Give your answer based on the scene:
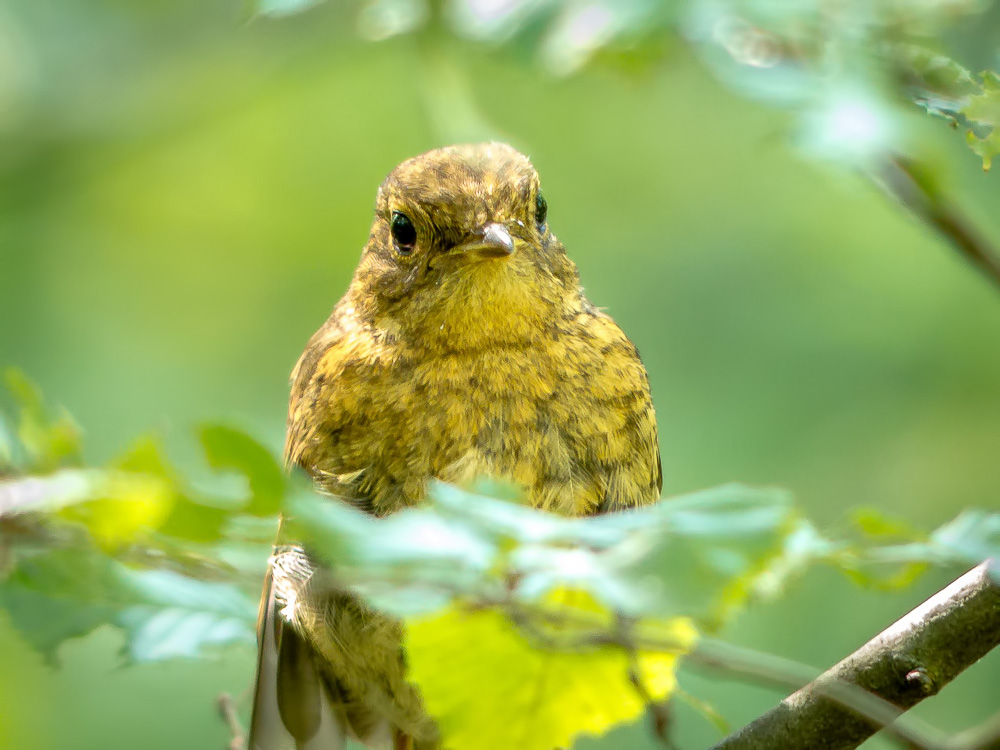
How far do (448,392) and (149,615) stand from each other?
1105mm

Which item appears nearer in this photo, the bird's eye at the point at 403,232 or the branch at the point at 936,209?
the branch at the point at 936,209

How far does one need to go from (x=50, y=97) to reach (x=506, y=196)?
3333 mm

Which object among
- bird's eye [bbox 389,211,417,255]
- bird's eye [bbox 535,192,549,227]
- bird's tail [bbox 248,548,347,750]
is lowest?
bird's tail [bbox 248,548,347,750]

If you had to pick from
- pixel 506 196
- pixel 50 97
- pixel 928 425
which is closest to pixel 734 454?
pixel 928 425

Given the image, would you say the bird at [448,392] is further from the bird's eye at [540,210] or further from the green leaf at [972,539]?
the green leaf at [972,539]

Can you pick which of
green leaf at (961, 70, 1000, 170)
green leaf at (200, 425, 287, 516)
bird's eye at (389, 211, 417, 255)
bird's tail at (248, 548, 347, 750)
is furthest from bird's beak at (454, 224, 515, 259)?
green leaf at (200, 425, 287, 516)

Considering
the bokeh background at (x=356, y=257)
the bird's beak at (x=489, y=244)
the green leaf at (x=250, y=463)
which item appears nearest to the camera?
the green leaf at (x=250, y=463)

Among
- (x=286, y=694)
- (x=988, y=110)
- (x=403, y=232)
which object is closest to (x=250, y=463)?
(x=988, y=110)

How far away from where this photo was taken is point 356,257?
6.69 meters

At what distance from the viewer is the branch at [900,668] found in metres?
2.06

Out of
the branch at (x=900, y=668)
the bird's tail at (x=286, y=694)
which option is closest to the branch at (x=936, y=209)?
the branch at (x=900, y=668)

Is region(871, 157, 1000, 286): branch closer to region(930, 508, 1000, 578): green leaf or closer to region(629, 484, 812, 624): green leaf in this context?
region(930, 508, 1000, 578): green leaf

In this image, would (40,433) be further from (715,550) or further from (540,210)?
(540,210)

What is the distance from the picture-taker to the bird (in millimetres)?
3113
